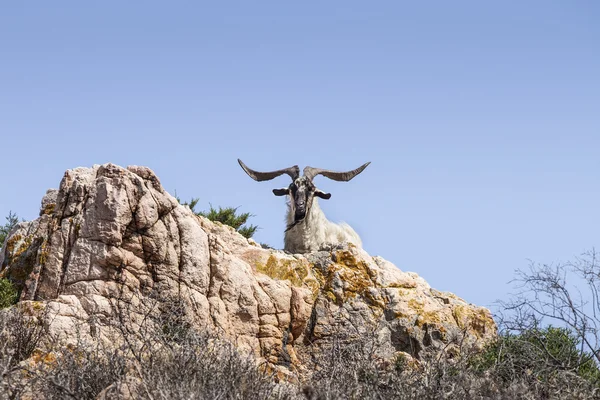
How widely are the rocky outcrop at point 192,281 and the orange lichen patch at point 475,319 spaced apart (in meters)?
0.02

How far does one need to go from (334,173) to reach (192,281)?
7.02 meters

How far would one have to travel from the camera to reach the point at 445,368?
7.54 m

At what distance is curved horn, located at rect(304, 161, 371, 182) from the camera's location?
16859mm

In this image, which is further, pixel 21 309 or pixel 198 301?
pixel 198 301

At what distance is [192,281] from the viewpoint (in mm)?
11281

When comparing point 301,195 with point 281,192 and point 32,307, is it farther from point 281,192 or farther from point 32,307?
point 32,307

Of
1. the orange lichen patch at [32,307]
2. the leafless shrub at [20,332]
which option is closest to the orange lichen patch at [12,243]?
the orange lichen patch at [32,307]

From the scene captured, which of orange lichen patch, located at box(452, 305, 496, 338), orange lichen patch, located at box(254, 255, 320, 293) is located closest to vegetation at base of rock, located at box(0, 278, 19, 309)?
orange lichen patch, located at box(254, 255, 320, 293)

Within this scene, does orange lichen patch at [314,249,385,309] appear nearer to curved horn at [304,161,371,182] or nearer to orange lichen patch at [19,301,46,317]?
curved horn at [304,161,371,182]

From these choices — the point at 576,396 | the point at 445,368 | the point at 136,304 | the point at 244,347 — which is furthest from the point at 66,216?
the point at 576,396

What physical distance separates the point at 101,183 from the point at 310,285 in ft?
11.6

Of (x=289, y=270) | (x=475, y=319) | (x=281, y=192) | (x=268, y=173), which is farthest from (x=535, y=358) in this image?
(x=268, y=173)

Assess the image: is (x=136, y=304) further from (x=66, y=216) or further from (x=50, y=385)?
(x=50, y=385)

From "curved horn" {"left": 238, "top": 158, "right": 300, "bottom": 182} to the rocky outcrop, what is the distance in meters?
4.16
